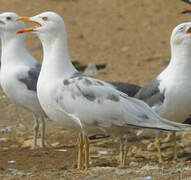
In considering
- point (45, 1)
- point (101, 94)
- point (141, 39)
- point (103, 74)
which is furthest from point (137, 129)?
point (45, 1)

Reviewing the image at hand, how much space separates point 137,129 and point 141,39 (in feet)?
28.6

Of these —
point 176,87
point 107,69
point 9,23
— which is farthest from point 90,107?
point 107,69

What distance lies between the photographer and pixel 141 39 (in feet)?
48.3

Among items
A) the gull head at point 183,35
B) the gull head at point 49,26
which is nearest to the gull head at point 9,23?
the gull head at point 49,26

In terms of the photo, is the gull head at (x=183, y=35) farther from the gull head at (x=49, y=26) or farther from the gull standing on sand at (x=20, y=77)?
the gull standing on sand at (x=20, y=77)

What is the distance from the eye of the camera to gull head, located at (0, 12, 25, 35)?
845cm

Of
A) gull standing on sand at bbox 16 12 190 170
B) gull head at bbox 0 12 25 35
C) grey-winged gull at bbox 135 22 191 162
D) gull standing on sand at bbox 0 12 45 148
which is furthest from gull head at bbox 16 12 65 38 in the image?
gull head at bbox 0 12 25 35

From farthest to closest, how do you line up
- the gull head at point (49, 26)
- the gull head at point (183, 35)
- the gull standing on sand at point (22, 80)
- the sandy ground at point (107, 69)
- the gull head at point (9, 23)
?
the gull head at point (9, 23) → the gull standing on sand at point (22, 80) → the gull head at point (183, 35) → the gull head at point (49, 26) → the sandy ground at point (107, 69)

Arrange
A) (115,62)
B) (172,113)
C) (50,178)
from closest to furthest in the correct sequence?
(50,178), (172,113), (115,62)

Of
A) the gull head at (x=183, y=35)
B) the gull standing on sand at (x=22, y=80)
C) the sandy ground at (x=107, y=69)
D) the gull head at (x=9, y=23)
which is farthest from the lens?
the gull head at (x=9, y=23)

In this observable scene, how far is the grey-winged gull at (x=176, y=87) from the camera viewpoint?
22.6 feet

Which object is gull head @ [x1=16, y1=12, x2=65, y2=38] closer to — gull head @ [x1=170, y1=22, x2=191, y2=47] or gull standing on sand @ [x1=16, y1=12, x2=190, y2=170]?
gull standing on sand @ [x1=16, y1=12, x2=190, y2=170]

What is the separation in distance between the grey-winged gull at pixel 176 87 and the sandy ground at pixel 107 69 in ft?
2.11

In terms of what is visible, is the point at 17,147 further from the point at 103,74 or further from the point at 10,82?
the point at 103,74
